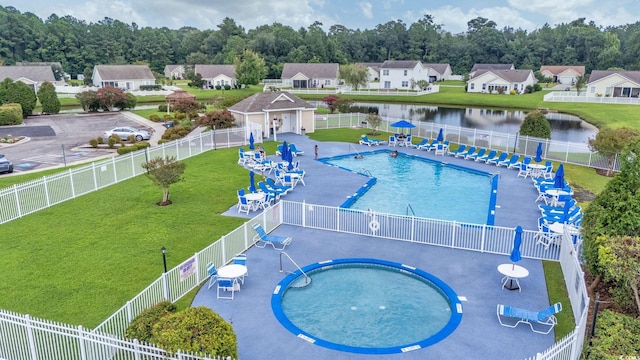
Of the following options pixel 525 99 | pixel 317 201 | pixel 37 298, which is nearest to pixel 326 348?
pixel 37 298

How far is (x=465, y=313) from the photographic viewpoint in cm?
1120

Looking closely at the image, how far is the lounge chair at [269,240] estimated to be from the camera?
15.0 m

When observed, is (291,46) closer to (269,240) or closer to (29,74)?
(29,74)

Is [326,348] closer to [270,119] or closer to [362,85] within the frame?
[270,119]

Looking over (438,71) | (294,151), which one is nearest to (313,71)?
(438,71)

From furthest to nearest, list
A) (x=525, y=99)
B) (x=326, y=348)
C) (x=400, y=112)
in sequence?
(x=525, y=99), (x=400, y=112), (x=326, y=348)

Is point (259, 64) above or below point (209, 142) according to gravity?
above

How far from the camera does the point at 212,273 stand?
12211mm

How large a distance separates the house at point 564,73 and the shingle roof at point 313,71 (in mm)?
49483

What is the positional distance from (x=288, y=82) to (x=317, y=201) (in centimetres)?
7040

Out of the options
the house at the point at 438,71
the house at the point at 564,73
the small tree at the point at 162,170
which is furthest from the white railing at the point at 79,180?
the house at the point at 564,73

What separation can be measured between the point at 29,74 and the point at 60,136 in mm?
37045

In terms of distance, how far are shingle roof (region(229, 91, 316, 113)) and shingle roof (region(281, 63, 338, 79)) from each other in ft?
165

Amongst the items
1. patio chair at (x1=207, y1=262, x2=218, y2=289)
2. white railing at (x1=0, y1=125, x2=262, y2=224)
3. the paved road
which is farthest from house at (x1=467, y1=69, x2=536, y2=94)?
patio chair at (x1=207, y1=262, x2=218, y2=289)
